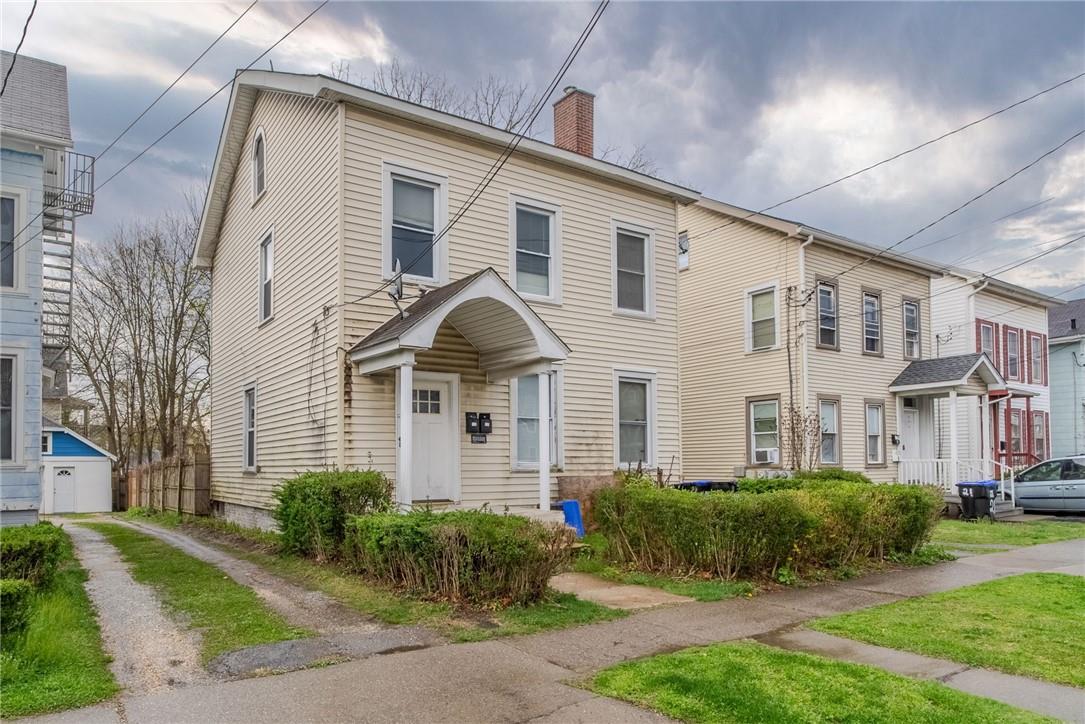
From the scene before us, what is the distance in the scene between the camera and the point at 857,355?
67.0ft

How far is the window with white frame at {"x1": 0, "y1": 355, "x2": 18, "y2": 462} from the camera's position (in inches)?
443

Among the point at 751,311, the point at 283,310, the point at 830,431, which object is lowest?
the point at 830,431

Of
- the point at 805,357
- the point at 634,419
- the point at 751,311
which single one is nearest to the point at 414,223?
the point at 634,419

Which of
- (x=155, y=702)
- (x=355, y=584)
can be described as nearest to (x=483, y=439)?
(x=355, y=584)

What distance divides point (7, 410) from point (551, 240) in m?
9.12

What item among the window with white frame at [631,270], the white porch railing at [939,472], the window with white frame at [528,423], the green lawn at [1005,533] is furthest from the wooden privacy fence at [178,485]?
the white porch railing at [939,472]

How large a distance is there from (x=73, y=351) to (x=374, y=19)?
26856mm

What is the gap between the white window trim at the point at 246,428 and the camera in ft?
48.6

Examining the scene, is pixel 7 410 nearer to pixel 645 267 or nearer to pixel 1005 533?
pixel 645 267

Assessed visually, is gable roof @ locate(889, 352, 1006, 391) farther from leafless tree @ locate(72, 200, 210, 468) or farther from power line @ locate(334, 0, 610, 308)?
leafless tree @ locate(72, 200, 210, 468)

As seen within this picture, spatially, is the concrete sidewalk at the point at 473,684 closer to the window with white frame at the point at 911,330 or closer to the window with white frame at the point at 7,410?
the window with white frame at the point at 7,410

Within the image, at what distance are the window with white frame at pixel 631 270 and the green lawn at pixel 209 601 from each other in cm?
865

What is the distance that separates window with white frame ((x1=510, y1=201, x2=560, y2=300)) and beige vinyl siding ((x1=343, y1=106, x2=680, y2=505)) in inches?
7.7

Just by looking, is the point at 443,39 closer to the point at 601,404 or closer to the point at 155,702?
the point at 601,404
